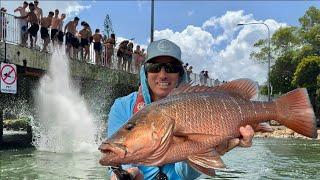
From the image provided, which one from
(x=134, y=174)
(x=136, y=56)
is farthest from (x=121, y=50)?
(x=134, y=174)

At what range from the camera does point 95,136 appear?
27703mm

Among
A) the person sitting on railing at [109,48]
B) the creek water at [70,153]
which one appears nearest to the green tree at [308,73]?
the creek water at [70,153]

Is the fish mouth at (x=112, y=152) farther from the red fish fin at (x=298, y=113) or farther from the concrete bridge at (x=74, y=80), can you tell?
the concrete bridge at (x=74, y=80)

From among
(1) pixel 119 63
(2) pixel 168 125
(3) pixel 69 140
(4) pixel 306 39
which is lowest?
(3) pixel 69 140

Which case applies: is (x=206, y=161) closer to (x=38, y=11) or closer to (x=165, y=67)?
(x=165, y=67)

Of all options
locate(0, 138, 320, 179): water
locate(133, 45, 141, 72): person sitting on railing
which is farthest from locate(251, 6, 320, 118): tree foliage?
locate(0, 138, 320, 179): water

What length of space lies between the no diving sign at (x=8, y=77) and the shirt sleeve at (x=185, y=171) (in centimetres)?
1656

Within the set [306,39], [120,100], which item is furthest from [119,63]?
[306,39]

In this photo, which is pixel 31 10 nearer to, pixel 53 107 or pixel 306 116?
pixel 53 107

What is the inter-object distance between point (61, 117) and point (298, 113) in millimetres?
25005

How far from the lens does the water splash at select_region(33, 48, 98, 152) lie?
2442 centimetres

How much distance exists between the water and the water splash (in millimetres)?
2377

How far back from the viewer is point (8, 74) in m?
19.8

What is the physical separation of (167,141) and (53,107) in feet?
80.9
